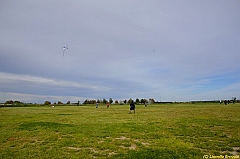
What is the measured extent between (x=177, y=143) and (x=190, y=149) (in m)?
1.28

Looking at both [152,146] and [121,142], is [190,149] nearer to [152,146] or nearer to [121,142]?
[152,146]

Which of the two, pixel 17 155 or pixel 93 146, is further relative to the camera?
Answer: pixel 93 146

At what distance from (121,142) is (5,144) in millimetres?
7321

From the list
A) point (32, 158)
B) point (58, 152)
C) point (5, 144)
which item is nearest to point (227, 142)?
point (58, 152)

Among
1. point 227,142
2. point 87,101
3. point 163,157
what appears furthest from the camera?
point 87,101

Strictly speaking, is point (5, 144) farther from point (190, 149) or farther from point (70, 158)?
point (190, 149)

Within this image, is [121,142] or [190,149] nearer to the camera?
[190,149]

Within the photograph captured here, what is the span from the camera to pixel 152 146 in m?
9.33

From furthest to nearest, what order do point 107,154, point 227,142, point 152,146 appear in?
point 227,142 → point 152,146 → point 107,154

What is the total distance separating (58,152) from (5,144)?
4434mm

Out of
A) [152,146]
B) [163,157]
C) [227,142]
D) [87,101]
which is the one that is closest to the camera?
[163,157]

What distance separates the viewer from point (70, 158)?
755 centimetres

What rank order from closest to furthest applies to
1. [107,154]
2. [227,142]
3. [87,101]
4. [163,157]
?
[163,157] → [107,154] → [227,142] → [87,101]

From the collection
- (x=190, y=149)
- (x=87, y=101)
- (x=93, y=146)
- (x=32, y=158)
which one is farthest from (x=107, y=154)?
(x=87, y=101)
